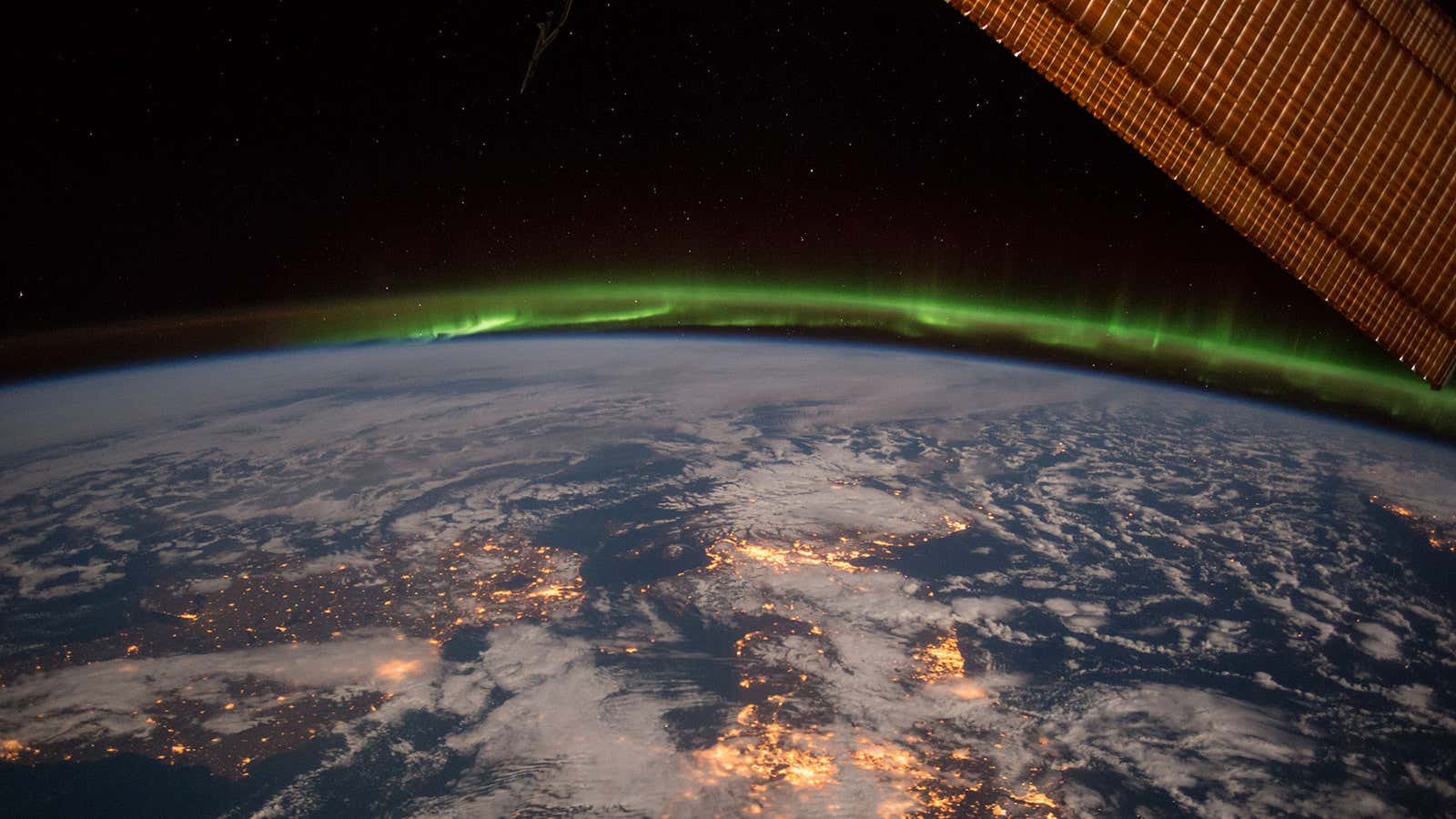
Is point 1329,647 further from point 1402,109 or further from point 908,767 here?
point 1402,109

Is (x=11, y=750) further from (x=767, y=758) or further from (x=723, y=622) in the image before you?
(x=767, y=758)

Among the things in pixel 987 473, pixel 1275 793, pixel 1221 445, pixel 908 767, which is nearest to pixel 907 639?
pixel 908 767

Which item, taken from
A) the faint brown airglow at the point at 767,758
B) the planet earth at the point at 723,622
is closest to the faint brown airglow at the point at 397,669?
the planet earth at the point at 723,622

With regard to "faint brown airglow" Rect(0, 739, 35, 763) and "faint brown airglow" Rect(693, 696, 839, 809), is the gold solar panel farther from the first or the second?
"faint brown airglow" Rect(0, 739, 35, 763)

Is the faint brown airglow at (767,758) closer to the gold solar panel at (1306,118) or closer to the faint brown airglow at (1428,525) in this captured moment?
the gold solar panel at (1306,118)

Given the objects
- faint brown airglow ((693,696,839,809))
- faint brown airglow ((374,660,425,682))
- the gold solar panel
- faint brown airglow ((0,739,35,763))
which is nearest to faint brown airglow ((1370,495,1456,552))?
faint brown airglow ((693,696,839,809))

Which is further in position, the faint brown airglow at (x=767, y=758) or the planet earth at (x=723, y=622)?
the planet earth at (x=723, y=622)
